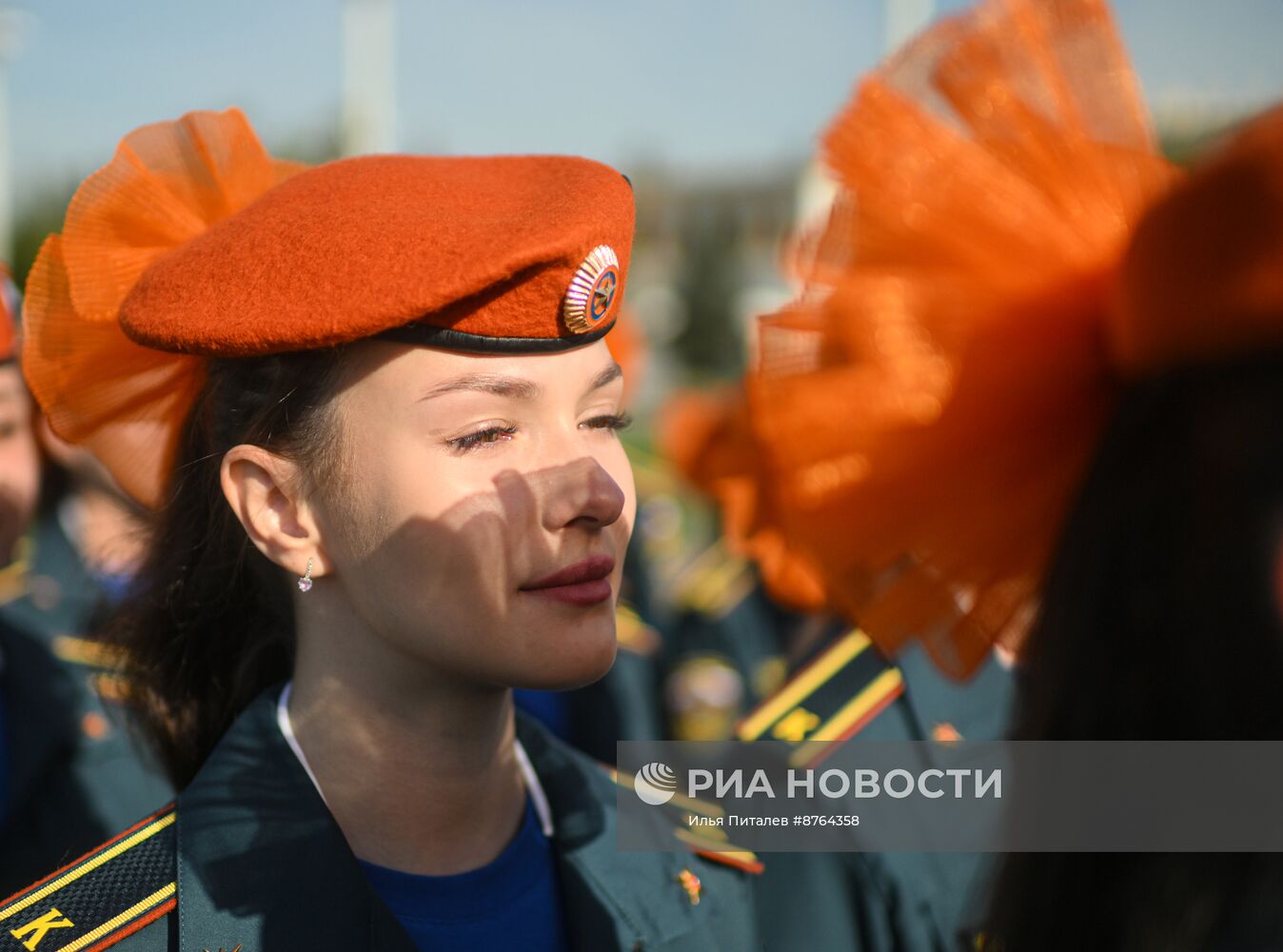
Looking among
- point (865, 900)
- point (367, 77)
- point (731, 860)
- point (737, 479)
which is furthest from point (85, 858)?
point (367, 77)

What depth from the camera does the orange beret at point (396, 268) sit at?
1.65 metres

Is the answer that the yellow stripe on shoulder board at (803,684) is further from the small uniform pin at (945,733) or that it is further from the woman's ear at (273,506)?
the woman's ear at (273,506)

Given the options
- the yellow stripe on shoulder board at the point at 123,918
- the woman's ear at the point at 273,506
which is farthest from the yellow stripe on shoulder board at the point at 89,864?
the woman's ear at the point at 273,506

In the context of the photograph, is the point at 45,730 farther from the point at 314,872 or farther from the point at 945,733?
the point at 945,733

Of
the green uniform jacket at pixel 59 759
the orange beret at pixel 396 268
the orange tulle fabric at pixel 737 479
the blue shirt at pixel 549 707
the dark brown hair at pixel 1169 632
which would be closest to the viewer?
the dark brown hair at pixel 1169 632

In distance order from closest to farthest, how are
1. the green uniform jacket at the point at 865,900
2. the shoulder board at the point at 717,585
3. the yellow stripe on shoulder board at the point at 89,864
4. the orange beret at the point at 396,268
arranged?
the orange beret at the point at 396,268 < the yellow stripe on shoulder board at the point at 89,864 < the green uniform jacket at the point at 865,900 < the shoulder board at the point at 717,585

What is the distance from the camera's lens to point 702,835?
2.19 meters

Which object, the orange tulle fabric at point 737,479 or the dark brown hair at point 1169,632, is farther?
the orange tulle fabric at point 737,479

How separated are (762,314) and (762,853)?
116 centimetres

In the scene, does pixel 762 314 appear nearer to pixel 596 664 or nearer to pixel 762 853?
pixel 596 664

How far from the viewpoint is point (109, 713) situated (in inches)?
107

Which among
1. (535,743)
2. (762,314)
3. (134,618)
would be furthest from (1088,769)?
(134,618)

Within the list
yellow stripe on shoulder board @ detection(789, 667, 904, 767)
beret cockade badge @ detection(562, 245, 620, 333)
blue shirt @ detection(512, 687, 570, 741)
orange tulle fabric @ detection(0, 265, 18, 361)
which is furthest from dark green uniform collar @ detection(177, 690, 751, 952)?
orange tulle fabric @ detection(0, 265, 18, 361)

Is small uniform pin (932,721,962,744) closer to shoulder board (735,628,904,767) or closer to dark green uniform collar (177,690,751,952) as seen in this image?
shoulder board (735,628,904,767)
